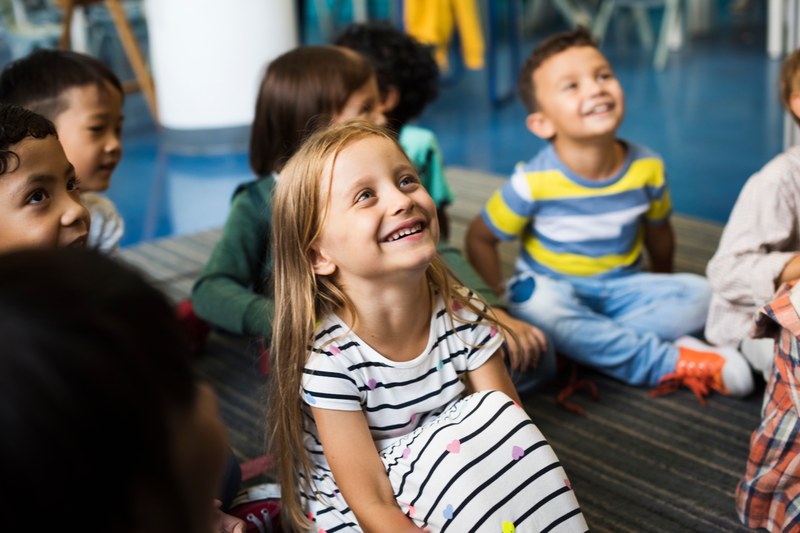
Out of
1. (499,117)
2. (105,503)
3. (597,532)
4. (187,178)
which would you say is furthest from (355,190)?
(499,117)

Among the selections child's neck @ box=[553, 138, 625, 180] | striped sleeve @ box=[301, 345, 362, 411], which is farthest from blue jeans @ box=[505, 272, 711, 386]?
striped sleeve @ box=[301, 345, 362, 411]

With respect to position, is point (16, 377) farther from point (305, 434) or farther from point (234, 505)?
point (234, 505)

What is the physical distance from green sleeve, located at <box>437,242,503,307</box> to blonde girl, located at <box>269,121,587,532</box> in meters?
0.47

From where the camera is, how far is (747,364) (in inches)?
69.0

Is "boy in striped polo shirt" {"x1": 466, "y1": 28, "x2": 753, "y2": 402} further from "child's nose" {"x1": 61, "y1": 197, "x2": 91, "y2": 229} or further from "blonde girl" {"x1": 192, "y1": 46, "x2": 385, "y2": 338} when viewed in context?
"child's nose" {"x1": 61, "y1": 197, "x2": 91, "y2": 229}

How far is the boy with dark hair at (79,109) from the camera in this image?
5.78 ft

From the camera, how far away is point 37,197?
50.1 inches

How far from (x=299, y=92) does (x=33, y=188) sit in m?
0.67

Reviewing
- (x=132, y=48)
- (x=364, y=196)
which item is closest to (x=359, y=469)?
(x=364, y=196)

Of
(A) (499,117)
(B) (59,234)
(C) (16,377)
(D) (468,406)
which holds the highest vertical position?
(C) (16,377)

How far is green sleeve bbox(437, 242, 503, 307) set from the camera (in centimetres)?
178

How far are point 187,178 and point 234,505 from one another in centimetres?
242

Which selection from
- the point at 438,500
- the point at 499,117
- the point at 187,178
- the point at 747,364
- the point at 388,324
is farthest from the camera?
the point at 499,117

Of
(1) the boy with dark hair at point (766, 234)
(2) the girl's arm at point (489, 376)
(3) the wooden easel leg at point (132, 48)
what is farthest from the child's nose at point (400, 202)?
(3) the wooden easel leg at point (132, 48)
